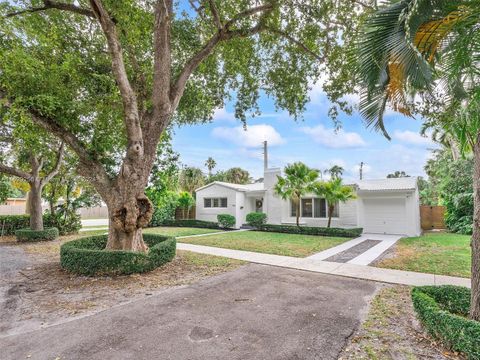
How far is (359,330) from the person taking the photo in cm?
398

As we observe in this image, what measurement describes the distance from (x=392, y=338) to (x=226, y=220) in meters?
16.3

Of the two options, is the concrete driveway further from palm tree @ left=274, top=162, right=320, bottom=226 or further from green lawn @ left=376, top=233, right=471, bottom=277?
palm tree @ left=274, top=162, right=320, bottom=226

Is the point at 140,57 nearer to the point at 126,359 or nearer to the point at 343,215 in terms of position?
the point at 126,359

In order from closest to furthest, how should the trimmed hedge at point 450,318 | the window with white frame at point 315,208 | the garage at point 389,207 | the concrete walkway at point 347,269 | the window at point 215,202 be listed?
the trimmed hedge at point 450,318, the concrete walkway at point 347,269, the garage at point 389,207, the window with white frame at point 315,208, the window at point 215,202

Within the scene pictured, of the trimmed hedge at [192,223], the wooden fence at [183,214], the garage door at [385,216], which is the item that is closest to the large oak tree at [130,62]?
the garage door at [385,216]

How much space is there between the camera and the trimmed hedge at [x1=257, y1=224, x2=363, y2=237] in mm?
14867

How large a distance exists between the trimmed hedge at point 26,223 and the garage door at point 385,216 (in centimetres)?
1859

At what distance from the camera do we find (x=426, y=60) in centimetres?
357

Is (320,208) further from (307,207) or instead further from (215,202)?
(215,202)

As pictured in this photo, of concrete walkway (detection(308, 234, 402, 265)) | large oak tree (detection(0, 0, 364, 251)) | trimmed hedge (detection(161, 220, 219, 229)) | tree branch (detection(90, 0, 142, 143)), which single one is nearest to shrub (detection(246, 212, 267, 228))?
trimmed hedge (detection(161, 220, 219, 229))

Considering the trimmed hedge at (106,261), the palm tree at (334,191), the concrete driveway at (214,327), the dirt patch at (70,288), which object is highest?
the palm tree at (334,191)

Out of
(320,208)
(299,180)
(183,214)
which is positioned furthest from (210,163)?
(299,180)

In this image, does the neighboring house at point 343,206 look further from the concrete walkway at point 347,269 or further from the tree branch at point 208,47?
the tree branch at point 208,47

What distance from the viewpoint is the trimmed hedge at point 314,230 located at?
1487cm
